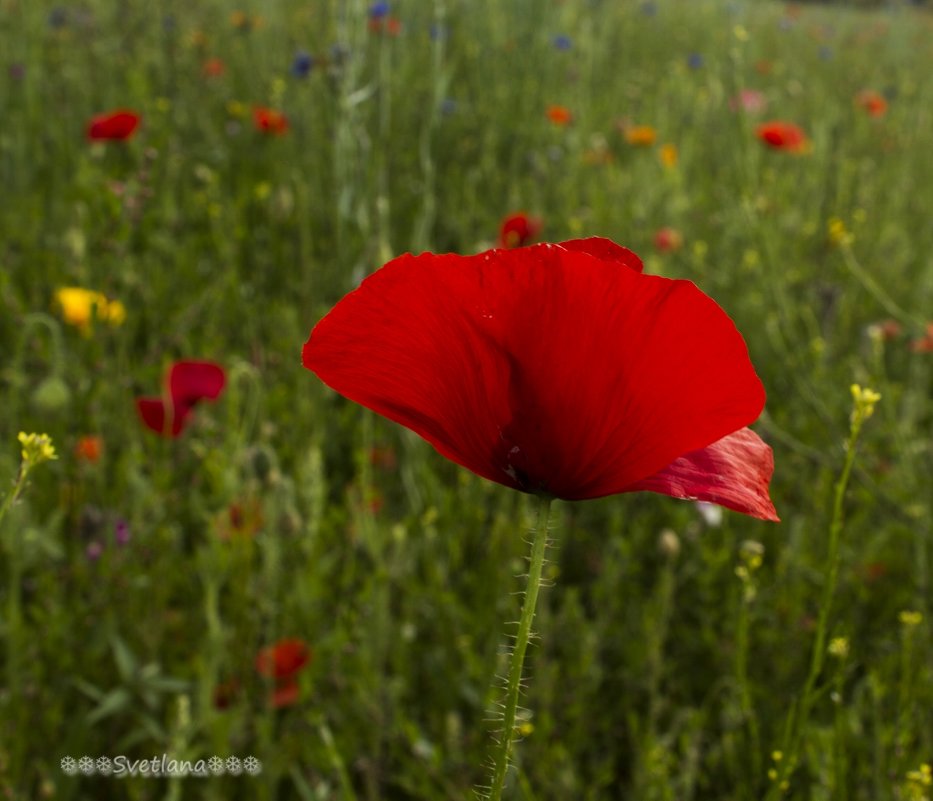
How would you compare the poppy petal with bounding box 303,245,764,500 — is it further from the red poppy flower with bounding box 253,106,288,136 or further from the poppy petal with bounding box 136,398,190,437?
the red poppy flower with bounding box 253,106,288,136

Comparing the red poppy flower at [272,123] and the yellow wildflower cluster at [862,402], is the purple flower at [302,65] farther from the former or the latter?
the yellow wildflower cluster at [862,402]

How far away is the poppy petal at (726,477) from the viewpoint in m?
0.50

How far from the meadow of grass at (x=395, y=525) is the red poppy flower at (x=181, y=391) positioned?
0.16ft

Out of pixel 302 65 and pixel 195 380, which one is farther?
pixel 302 65

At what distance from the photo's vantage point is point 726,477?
0.52 meters

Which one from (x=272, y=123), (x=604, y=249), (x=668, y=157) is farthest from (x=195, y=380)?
(x=668, y=157)

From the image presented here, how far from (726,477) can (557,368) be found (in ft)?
0.39

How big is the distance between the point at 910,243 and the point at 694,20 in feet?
13.4

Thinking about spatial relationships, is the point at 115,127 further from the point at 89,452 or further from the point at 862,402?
the point at 862,402

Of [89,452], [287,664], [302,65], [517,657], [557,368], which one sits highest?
[302,65]

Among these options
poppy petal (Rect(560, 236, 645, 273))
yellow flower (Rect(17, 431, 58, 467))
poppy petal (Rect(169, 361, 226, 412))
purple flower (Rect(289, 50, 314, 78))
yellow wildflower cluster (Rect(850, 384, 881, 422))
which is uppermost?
purple flower (Rect(289, 50, 314, 78))

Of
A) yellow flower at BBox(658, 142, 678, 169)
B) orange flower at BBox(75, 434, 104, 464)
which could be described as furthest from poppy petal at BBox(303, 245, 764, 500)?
yellow flower at BBox(658, 142, 678, 169)

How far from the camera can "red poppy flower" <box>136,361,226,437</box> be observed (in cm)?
140

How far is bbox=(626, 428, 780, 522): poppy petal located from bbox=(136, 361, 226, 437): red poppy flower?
989mm
